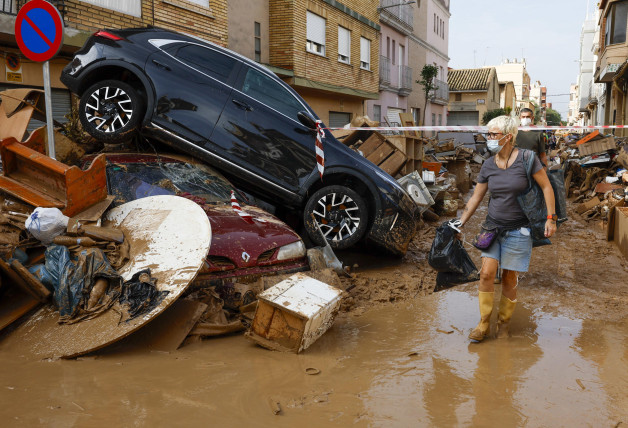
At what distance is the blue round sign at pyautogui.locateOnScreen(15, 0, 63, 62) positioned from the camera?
5.59 meters

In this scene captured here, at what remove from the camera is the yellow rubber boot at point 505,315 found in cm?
467

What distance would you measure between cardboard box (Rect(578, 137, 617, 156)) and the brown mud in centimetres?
935

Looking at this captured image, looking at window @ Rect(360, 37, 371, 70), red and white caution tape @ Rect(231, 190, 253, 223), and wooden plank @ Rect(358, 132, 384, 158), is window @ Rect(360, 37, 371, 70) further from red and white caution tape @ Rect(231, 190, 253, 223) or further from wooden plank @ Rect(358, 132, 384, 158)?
red and white caution tape @ Rect(231, 190, 253, 223)

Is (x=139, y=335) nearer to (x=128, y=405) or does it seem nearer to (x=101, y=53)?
(x=128, y=405)

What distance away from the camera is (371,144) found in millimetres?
10297

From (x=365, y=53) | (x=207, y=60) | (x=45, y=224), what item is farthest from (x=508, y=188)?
(x=365, y=53)

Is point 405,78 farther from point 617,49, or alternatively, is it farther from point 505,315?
→ point 505,315

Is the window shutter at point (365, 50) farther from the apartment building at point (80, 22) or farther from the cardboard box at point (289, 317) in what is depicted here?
the cardboard box at point (289, 317)

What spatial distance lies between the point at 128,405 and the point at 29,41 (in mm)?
4304

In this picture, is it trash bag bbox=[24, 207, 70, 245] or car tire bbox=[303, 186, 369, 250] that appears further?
car tire bbox=[303, 186, 369, 250]

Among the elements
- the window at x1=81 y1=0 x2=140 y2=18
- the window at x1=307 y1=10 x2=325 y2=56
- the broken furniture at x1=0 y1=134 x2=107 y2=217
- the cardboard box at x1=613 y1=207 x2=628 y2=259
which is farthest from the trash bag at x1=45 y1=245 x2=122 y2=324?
the window at x1=307 y1=10 x2=325 y2=56

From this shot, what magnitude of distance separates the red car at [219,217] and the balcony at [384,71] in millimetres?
22178

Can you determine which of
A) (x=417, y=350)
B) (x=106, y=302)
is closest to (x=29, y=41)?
(x=106, y=302)

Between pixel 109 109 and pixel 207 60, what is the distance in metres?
1.37
